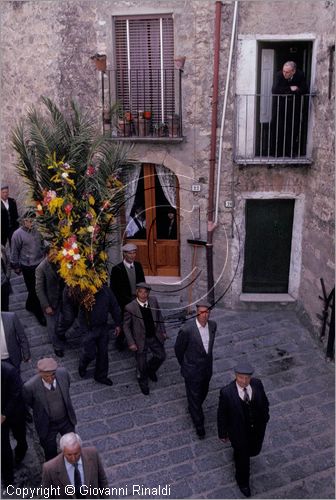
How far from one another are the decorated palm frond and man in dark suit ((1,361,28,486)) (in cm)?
192

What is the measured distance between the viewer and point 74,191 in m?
8.19

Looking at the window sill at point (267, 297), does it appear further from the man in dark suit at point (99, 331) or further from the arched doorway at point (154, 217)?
the man in dark suit at point (99, 331)

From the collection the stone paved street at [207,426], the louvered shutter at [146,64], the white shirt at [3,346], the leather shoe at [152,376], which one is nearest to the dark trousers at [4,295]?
the stone paved street at [207,426]

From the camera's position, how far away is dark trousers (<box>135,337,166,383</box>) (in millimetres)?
7887

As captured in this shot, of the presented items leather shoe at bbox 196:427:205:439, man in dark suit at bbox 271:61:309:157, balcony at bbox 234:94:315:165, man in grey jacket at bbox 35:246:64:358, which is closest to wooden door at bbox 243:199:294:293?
balcony at bbox 234:94:315:165

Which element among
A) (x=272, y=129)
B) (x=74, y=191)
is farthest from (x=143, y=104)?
(x=74, y=191)

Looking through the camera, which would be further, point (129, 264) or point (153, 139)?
point (153, 139)

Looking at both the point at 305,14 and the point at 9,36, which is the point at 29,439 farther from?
the point at 305,14

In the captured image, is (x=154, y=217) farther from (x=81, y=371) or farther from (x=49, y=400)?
(x=49, y=400)

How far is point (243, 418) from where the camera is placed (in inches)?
237

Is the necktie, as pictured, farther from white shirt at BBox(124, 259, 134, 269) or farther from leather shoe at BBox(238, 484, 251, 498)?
white shirt at BBox(124, 259, 134, 269)

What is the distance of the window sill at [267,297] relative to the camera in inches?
423

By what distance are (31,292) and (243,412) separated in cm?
497

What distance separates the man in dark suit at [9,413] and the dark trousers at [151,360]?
2.02 m
